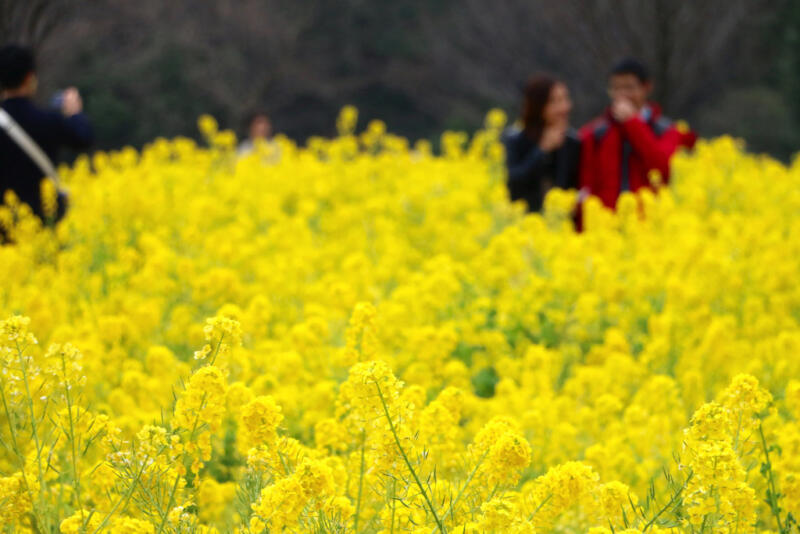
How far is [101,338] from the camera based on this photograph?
15.1 ft

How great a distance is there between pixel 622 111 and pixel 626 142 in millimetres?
350

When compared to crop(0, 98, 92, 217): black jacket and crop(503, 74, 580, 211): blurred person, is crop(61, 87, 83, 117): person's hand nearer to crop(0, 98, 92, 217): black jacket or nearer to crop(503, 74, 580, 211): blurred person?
crop(0, 98, 92, 217): black jacket

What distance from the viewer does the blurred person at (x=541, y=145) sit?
22.9 ft

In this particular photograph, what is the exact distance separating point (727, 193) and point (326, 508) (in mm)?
7561

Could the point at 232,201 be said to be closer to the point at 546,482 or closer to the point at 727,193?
the point at 727,193

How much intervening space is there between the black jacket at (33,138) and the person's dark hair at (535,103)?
9.71 ft

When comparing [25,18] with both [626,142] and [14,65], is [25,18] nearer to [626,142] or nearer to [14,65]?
[14,65]

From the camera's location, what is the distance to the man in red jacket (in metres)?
7.01

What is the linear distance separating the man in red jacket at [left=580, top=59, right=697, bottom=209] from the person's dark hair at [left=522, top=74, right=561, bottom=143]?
408mm

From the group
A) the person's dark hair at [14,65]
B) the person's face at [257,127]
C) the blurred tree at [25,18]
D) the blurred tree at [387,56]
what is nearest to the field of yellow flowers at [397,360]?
the person's dark hair at [14,65]

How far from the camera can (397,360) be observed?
450 cm

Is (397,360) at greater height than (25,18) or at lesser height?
lesser

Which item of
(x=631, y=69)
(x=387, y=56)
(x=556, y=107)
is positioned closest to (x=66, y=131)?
(x=556, y=107)

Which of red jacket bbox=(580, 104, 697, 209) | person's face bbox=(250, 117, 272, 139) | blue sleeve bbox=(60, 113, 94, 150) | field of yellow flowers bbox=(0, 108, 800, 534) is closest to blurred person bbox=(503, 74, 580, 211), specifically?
red jacket bbox=(580, 104, 697, 209)
